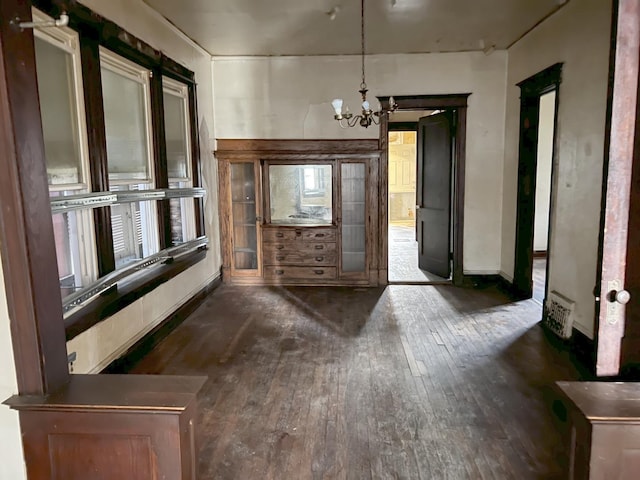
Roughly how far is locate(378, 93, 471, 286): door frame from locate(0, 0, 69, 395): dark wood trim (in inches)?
188

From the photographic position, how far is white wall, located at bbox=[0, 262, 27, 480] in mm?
1811

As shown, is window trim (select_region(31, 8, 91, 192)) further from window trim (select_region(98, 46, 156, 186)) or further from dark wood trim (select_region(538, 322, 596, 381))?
dark wood trim (select_region(538, 322, 596, 381))

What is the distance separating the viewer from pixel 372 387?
3.45 metres

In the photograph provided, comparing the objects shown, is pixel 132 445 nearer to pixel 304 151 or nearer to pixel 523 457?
pixel 523 457

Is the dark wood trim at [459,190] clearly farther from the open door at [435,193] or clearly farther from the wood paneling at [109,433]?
the wood paneling at [109,433]

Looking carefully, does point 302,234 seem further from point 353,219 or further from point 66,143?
point 66,143

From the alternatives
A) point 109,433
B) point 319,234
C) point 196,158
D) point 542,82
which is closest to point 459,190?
point 542,82

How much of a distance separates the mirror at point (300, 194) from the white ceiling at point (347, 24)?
4.89 feet

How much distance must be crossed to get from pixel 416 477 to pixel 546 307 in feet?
9.34

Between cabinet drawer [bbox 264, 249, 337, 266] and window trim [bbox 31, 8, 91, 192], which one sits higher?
window trim [bbox 31, 8, 91, 192]

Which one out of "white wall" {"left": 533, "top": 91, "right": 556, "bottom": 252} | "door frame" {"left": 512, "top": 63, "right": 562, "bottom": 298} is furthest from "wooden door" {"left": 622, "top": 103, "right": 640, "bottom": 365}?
"white wall" {"left": 533, "top": 91, "right": 556, "bottom": 252}

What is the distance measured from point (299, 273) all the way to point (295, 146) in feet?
5.59

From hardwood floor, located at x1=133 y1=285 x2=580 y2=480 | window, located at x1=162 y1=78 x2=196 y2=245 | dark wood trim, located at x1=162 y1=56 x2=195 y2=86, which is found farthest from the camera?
window, located at x1=162 y1=78 x2=196 y2=245

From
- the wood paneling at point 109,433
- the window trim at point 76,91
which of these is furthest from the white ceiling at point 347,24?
the wood paneling at point 109,433
